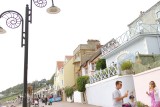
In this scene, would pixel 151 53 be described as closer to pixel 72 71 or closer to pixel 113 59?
pixel 113 59

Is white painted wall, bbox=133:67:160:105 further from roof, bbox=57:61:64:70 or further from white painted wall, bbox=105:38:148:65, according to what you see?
roof, bbox=57:61:64:70

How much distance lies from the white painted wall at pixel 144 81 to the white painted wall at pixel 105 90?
1.19 meters

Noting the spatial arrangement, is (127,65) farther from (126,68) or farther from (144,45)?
(144,45)

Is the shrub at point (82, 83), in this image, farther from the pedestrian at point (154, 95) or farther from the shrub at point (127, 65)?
the pedestrian at point (154, 95)

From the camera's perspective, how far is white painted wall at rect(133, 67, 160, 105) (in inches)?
611

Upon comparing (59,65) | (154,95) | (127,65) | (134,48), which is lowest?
(154,95)

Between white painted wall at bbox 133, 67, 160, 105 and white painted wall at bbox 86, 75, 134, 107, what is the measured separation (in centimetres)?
119

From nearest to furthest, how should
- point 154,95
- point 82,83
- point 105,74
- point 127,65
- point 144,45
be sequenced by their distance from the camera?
1. point 154,95
2. point 127,65
3. point 144,45
4. point 105,74
5. point 82,83

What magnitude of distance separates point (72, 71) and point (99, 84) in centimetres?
2901

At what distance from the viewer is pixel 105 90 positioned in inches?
914

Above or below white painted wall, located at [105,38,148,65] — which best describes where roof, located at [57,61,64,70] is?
above

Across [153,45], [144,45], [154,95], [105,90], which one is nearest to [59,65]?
[105,90]

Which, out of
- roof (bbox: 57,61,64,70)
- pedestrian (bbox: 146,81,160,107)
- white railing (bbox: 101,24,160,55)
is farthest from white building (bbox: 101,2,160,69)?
roof (bbox: 57,61,64,70)

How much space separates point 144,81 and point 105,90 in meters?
6.89
